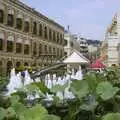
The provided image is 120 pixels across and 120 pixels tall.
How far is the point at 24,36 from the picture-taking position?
39625mm

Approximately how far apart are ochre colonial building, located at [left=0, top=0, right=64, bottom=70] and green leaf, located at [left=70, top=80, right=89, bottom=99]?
31.6m

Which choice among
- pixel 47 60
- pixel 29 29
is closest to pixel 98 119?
pixel 29 29

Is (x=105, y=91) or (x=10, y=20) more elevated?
(x=10, y=20)

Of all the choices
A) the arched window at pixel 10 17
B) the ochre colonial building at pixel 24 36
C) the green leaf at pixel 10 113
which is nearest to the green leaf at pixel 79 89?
the green leaf at pixel 10 113

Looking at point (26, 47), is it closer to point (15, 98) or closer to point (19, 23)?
point (19, 23)

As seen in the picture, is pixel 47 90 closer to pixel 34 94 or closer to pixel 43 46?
pixel 34 94

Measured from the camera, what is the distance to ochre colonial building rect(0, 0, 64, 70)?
33.9m

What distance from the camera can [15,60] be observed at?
37.2m

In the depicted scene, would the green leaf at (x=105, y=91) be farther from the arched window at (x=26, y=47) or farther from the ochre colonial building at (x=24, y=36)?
the arched window at (x=26, y=47)

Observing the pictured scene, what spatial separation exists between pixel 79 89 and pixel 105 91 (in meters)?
0.13

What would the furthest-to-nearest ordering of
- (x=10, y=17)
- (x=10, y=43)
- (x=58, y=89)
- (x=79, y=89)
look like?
(x=10, y=43) → (x=10, y=17) → (x=58, y=89) → (x=79, y=89)

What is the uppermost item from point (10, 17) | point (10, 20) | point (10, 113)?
point (10, 17)

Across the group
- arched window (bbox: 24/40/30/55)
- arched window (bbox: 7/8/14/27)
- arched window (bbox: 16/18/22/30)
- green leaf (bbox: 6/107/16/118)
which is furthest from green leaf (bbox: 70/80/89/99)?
arched window (bbox: 24/40/30/55)

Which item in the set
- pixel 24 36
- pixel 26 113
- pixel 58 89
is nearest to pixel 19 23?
pixel 24 36
